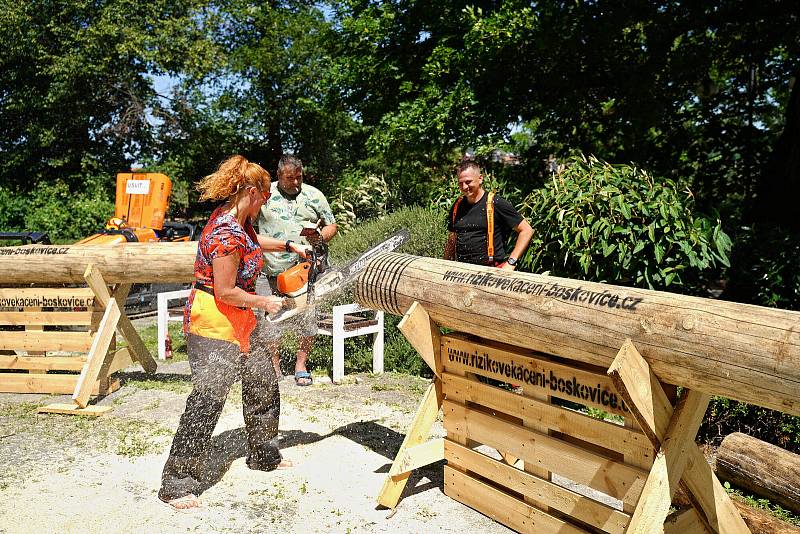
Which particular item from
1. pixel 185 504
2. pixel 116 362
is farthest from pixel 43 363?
pixel 185 504

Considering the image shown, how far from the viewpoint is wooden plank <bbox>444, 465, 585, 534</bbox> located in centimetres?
359

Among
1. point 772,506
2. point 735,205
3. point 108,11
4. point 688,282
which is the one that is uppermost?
point 108,11

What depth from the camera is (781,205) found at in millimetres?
6895

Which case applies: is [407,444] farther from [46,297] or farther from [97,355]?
[46,297]

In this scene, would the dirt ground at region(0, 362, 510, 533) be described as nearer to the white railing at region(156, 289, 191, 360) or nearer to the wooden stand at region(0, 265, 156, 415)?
the wooden stand at region(0, 265, 156, 415)

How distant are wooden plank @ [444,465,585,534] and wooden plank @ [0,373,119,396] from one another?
3.65 meters

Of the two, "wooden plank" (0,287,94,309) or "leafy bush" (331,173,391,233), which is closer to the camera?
"wooden plank" (0,287,94,309)

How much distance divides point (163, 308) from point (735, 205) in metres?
7.05

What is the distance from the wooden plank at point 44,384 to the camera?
644 centimetres

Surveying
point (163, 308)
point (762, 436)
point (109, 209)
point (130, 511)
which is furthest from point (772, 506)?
point (109, 209)

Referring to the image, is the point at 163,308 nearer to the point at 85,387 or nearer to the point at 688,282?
the point at 85,387

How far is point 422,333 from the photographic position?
407 centimetres

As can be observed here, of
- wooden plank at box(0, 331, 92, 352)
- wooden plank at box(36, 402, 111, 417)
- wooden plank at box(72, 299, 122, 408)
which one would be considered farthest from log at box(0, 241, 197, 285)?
wooden plank at box(36, 402, 111, 417)

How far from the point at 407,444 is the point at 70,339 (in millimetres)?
3757
